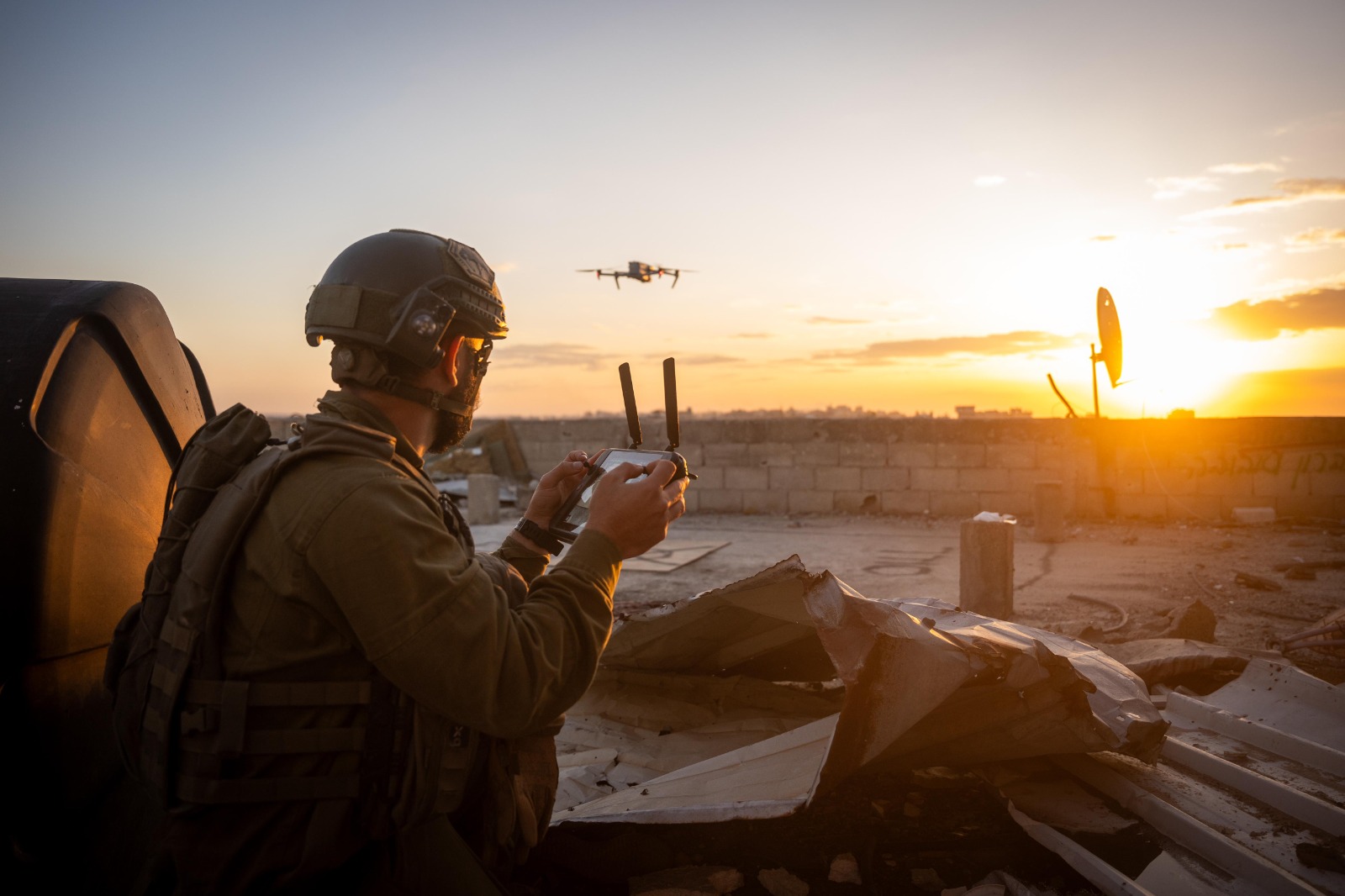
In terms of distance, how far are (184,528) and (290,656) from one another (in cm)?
36

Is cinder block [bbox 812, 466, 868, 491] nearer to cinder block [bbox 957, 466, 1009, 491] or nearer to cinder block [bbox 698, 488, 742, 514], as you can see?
cinder block [bbox 698, 488, 742, 514]

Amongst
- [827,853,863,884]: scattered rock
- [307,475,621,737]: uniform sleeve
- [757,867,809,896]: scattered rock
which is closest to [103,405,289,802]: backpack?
[307,475,621,737]: uniform sleeve

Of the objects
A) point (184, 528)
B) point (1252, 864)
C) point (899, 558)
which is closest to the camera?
point (184, 528)

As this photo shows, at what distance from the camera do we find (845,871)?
2.16 metres

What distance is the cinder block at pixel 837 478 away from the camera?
37.4 feet

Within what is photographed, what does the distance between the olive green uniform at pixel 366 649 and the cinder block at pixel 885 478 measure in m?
10.2

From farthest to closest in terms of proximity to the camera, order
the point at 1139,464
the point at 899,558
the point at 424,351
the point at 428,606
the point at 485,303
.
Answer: the point at 1139,464 < the point at 899,558 < the point at 485,303 < the point at 424,351 < the point at 428,606

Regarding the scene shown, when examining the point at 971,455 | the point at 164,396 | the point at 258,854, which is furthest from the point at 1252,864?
the point at 971,455

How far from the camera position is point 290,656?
1.39 meters

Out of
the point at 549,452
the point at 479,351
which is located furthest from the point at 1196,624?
the point at 549,452

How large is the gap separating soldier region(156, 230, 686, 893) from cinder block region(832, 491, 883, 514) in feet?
33.3

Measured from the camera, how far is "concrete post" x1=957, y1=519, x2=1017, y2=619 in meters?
5.59

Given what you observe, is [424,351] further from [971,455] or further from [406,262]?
[971,455]

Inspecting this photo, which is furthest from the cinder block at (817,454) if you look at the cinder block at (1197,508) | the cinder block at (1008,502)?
the cinder block at (1197,508)
